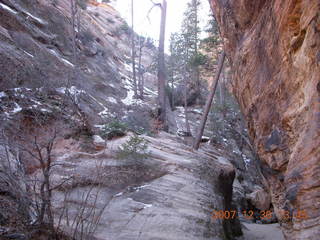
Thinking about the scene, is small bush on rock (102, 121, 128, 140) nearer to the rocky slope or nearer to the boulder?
the rocky slope

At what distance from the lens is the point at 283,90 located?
5680 millimetres

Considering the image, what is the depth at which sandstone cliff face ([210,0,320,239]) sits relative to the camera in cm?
423

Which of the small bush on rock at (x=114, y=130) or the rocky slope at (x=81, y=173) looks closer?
the rocky slope at (x=81, y=173)

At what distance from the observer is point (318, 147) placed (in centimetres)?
404

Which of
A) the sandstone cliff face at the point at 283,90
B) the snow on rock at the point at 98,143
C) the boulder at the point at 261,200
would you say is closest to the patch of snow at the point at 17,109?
the snow on rock at the point at 98,143

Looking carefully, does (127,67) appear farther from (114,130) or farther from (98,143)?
(98,143)

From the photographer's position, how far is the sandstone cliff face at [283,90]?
13.9 ft

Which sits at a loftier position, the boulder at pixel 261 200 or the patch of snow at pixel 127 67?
the patch of snow at pixel 127 67

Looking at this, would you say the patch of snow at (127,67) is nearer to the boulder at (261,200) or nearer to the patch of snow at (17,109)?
the boulder at (261,200)

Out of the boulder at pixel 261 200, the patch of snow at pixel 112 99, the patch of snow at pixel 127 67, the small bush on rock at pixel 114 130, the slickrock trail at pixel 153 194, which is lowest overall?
the boulder at pixel 261 200
